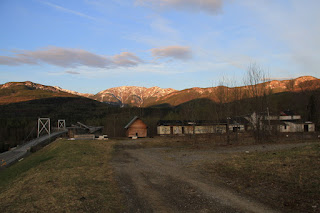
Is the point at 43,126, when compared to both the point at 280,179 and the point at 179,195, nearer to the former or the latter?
the point at 179,195

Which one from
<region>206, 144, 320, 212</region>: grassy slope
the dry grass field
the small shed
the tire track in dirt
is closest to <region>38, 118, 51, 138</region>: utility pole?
the small shed

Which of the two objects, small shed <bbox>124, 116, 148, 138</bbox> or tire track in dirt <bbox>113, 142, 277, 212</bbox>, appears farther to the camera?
small shed <bbox>124, 116, 148, 138</bbox>

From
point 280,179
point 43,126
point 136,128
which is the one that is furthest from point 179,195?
point 43,126

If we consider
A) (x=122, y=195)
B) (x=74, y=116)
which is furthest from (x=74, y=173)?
(x=74, y=116)

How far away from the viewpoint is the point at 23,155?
32719 millimetres

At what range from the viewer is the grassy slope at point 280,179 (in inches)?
284

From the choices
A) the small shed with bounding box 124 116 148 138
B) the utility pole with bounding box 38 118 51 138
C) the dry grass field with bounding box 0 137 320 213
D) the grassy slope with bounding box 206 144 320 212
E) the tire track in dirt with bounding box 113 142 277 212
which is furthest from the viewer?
the small shed with bounding box 124 116 148 138

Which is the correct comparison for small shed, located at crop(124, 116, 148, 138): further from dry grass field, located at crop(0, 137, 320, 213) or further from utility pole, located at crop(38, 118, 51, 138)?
dry grass field, located at crop(0, 137, 320, 213)

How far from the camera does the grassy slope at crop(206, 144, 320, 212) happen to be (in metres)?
7.22

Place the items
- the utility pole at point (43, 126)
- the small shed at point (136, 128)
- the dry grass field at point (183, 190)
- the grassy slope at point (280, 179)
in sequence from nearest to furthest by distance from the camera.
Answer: the dry grass field at point (183, 190)
the grassy slope at point (280, 179)
the utility pole at point (43, 126)
the small shed at point (136, 128)

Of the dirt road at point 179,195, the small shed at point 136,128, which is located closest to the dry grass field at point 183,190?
the dirt road at point 179,195

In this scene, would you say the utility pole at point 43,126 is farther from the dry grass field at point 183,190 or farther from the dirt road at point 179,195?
the dirt road at point 179,195

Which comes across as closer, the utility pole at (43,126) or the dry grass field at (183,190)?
the dry grass field at (183,190)

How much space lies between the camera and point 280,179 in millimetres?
9477
